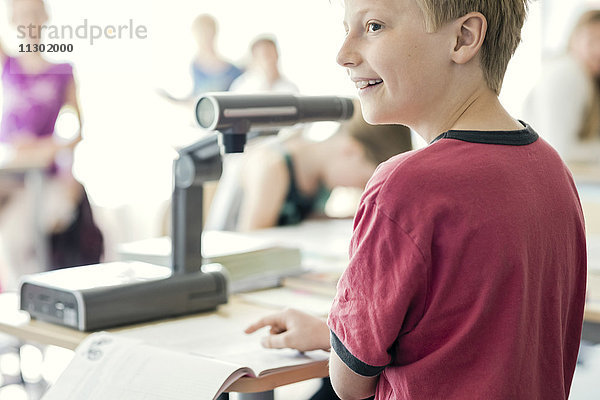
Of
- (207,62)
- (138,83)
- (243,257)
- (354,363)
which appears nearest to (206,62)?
(207,62)

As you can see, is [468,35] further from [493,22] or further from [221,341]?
[221,341]

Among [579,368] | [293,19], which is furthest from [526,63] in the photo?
[579,368]

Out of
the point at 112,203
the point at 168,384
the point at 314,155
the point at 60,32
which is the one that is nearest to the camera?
the point at 168,384

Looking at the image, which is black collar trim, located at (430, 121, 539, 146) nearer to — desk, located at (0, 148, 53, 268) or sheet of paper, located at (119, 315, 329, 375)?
sheet of paper, located at (119, 315, 329, 375)

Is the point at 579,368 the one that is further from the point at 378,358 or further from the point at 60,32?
the point at 60,32

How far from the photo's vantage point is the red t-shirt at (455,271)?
34.5 inches

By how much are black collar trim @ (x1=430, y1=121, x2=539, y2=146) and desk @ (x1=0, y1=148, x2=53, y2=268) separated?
9.90ft

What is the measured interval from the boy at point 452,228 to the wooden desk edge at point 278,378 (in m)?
0.23

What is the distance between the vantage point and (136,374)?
3.91ft

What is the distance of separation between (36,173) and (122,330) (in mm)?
2510

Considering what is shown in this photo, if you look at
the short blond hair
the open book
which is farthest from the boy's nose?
the open book

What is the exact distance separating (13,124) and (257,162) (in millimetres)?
1410

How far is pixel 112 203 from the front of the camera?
4.70m

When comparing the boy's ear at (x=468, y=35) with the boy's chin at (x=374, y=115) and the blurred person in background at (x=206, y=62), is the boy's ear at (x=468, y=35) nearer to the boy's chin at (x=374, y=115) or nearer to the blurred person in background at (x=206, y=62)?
the boy's chin at (x=374, y=115)
